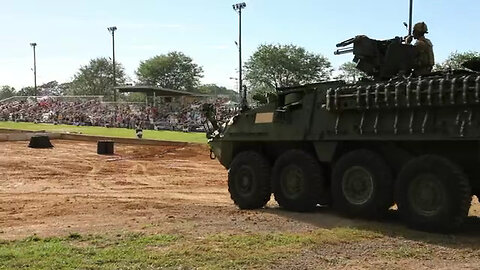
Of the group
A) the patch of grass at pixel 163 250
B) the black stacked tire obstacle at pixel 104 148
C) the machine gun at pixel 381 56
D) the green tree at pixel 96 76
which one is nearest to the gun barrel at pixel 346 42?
the machine gun at pixel 381 56

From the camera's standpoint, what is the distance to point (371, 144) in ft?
34.5

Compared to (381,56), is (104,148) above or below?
below

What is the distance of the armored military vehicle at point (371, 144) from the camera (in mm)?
9148

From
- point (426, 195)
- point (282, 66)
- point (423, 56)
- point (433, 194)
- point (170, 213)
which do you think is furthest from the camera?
point (282, 66)

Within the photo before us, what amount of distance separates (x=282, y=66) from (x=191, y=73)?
23947mm

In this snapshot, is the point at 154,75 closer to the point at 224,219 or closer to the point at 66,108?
the point at 66,108

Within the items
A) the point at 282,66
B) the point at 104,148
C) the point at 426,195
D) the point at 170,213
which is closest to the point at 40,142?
the point at 104,148

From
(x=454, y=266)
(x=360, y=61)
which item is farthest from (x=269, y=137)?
(x=454, y=266)

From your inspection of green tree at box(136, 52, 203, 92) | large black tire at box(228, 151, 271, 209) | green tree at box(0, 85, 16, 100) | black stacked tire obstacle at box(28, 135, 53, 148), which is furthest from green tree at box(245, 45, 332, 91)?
green tree at box(0, 85, 16, 100)

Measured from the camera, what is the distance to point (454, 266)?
24.3 ft

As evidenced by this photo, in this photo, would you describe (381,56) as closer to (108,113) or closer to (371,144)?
(371,144)

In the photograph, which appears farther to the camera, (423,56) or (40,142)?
(40,142)

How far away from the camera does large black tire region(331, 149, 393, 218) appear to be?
10.1 m

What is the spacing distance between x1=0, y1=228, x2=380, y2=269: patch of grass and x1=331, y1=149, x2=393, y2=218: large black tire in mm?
1034
